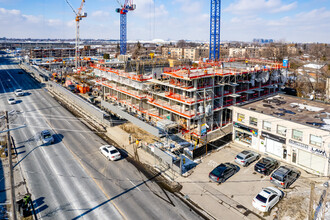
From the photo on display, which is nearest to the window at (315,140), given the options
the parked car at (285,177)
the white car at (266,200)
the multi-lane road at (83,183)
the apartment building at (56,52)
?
the parked car at (285,177)

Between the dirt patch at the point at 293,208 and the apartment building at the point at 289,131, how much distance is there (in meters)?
5.90

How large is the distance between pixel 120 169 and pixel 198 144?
446 inches

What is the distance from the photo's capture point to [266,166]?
24.8m

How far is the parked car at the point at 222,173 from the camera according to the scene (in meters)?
23.1

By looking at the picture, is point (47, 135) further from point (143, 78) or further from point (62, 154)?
point (143, 78)

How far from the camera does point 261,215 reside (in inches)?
742

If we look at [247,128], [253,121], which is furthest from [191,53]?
[253,121]

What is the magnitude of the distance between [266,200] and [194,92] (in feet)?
59.0

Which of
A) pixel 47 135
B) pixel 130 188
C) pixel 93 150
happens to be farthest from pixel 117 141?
pixel 130 188

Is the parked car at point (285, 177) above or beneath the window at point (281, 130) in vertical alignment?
beneath

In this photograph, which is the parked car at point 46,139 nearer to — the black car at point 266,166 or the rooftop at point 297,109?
the black car at point 266,166

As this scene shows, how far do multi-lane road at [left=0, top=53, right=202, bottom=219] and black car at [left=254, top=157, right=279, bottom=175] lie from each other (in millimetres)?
9749

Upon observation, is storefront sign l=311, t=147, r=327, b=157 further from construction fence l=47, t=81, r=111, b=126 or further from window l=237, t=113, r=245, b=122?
construction fence l=47, t=81, r=111, b=126

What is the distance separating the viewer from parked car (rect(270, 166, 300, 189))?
2217 cm
